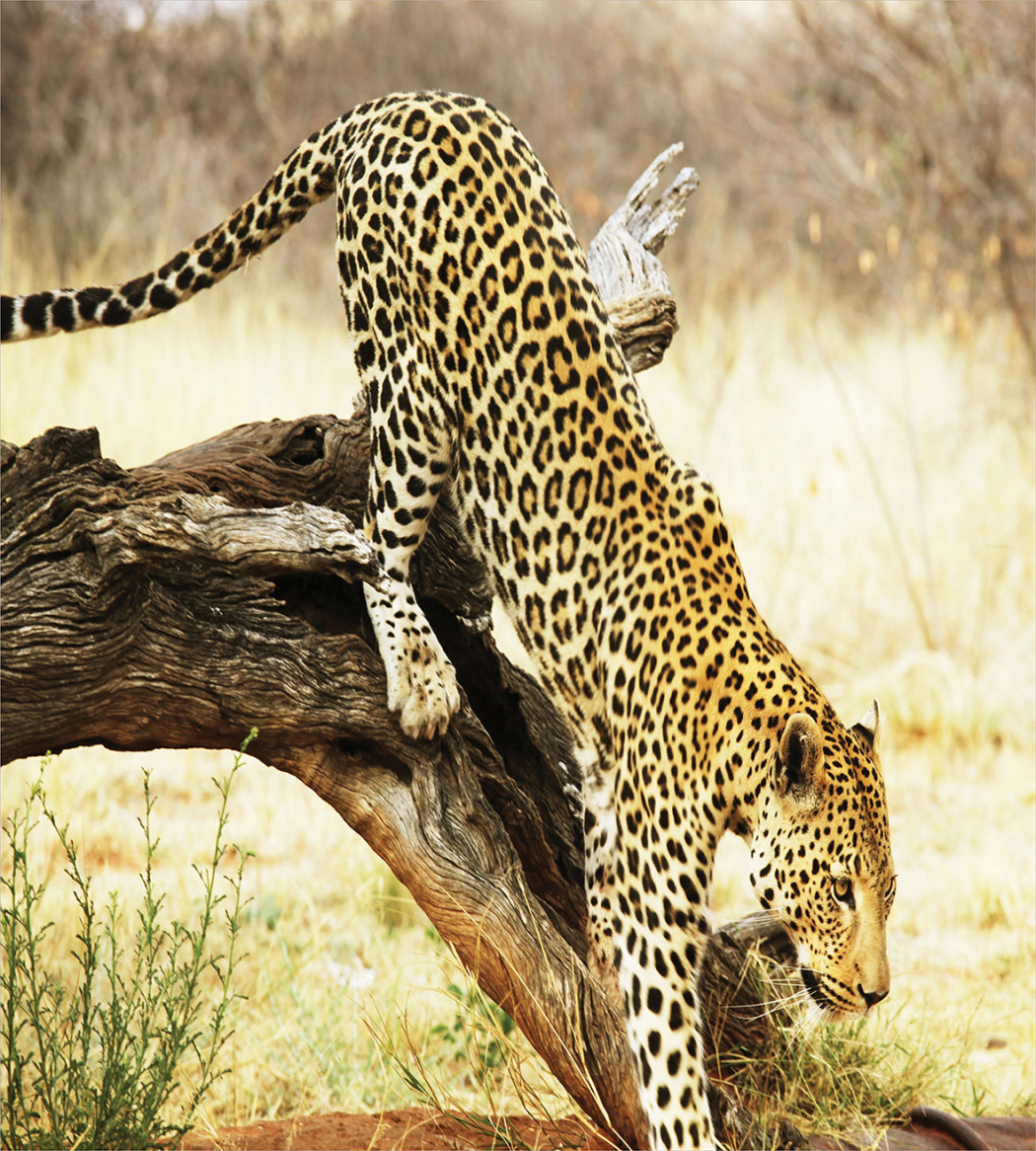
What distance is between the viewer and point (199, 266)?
5.35m

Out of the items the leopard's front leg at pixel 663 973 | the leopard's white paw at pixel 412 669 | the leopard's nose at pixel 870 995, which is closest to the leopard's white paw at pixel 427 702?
the leopard's white paw at pixel 412 669

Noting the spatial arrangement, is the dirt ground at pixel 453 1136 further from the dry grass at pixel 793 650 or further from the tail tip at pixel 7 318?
the tail tip at pixel 7 318

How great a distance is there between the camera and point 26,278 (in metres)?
11.2

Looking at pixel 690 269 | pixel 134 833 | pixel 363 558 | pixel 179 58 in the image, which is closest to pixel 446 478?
pixel 363 558

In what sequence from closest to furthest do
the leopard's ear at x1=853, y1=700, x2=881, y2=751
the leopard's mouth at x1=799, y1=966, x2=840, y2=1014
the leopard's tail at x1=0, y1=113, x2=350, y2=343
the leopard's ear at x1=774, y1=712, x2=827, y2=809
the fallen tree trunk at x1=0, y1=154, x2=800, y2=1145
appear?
the fallen tree trunk at x1=0, y1=154, x2=800, y2=1145, the leopard's ear at x1=774, y1=712, x2=827, y2=809, the leopard's mouth at x1=799, y1=966, x2=840, y2=1014, the leopard's tail at x1=0, y1=113, x2=350, y2=343, the leopard's ear at x1=853, y1=700, x2=881, y2=751

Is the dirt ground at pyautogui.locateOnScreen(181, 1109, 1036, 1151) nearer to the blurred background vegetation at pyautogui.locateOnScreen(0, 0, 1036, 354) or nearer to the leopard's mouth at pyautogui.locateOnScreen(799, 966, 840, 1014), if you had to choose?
A: the leopard's mouth at pyautogui.locateOnScreen(799, 966, 840, 1014)

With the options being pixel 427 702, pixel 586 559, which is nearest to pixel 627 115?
pixel 586 559

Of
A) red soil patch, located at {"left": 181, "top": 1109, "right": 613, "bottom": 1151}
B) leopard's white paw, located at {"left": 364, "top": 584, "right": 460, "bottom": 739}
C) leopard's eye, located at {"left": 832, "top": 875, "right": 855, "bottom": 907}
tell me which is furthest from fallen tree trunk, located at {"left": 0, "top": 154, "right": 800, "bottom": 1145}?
leopard's eye, located at {"left": 832, "top": 875, "right": 855, "bottom": 907}

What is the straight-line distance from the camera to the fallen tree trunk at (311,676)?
434cm

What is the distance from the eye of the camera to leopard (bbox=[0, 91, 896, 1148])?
4.73 m

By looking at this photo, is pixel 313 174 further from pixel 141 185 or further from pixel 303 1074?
pixel 141 185

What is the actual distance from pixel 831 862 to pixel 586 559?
1.41 metres

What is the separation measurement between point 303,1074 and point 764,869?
2447 mm

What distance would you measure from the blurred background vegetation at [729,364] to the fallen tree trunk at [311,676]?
0.50m
